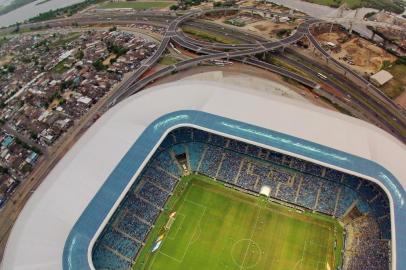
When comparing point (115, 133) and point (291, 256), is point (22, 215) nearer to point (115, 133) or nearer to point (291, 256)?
point (115, 133)

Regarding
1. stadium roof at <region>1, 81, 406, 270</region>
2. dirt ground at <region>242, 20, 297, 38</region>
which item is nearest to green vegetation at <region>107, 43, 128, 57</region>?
dirt ground at <region>242, 20, 297, 38</region>

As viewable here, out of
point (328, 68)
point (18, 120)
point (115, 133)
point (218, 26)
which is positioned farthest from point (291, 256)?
→ point (218, 26)

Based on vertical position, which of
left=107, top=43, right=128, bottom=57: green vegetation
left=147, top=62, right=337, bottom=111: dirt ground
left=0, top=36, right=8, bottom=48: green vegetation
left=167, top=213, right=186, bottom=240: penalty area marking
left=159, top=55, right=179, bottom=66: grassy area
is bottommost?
left=167, top=213, right=186, bottom=240: penalty area marking

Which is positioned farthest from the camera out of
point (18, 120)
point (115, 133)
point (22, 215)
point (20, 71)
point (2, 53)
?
point (2, 53)

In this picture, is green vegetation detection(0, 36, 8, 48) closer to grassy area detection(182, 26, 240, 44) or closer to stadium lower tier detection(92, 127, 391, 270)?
grassy area detection(182, 26, 240, 44)

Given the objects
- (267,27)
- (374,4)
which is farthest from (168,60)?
(374,4)

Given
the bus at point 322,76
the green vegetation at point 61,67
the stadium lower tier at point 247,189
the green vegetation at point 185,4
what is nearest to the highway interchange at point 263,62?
the bus at point 322,76

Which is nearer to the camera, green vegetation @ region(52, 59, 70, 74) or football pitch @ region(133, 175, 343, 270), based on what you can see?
football pitch @ region(133, 175, 343, 270)
